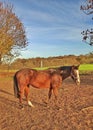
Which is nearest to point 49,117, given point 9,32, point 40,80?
point 40,80

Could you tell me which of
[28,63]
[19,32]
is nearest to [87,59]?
[28,63]

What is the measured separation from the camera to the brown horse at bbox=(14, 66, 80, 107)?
1294 centimetres

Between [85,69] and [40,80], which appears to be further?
[85,69]

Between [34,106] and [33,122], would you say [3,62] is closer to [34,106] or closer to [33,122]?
[34,106]

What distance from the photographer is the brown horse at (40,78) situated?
12.9 metres

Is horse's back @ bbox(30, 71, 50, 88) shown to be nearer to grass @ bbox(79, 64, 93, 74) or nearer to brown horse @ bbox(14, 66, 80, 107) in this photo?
brown horse @ bbox(14, 66, 80, 107)

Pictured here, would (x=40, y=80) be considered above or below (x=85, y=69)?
above

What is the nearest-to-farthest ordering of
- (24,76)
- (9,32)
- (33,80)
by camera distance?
(24,76), (33,80), (9,32)

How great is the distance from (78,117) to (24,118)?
200cm

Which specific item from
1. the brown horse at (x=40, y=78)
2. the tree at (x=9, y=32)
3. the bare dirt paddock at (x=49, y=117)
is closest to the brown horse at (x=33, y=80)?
the brown horse at (x=40, y=78)

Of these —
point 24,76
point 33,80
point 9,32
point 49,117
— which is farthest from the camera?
point 9,32

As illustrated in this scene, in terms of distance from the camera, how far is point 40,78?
1320 cm

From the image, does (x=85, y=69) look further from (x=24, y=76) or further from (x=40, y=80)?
(x=24, y=76)

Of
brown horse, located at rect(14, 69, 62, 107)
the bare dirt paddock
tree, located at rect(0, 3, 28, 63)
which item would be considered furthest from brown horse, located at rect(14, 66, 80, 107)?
tree, located at rect(0, 3, 28, 63)
